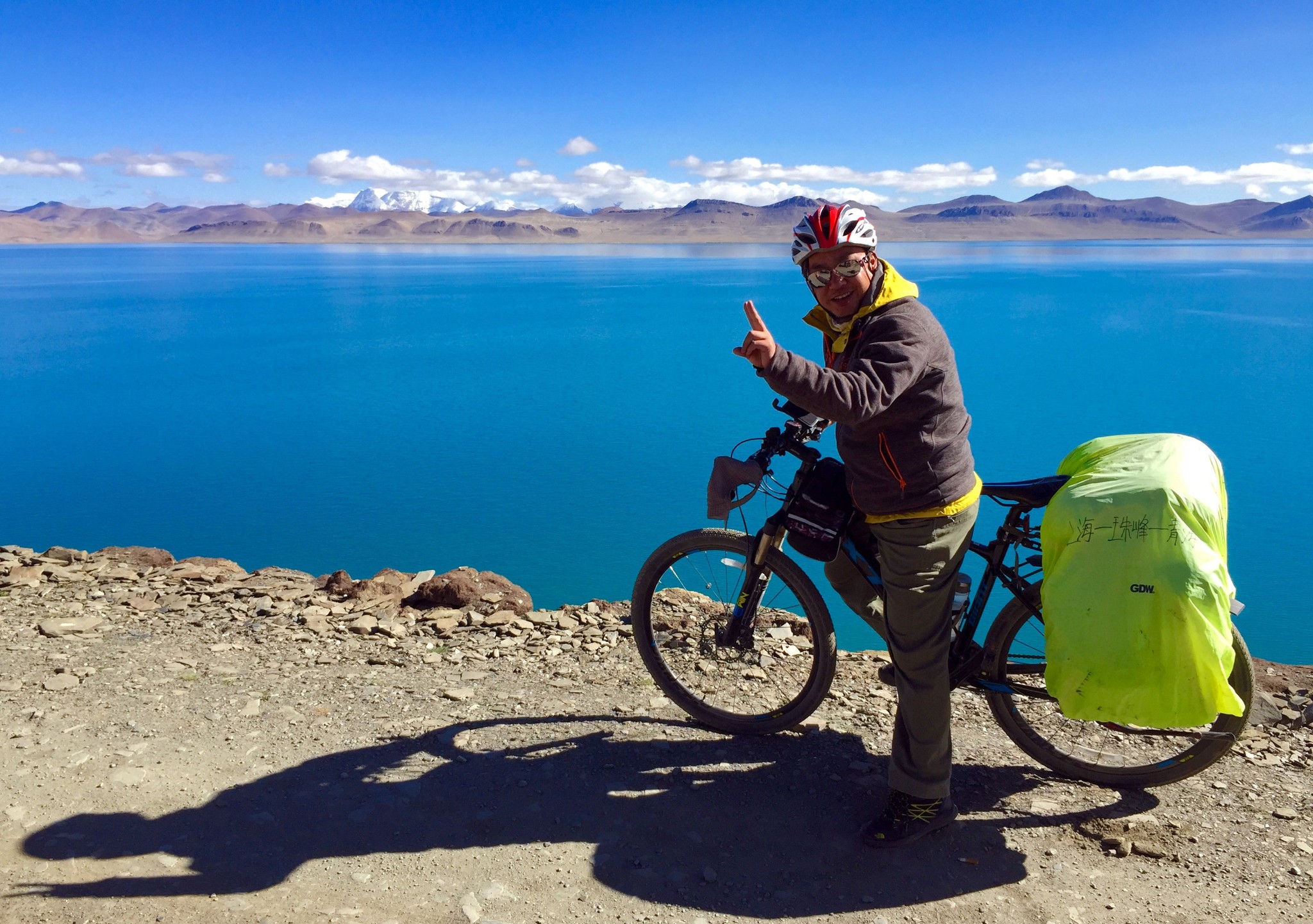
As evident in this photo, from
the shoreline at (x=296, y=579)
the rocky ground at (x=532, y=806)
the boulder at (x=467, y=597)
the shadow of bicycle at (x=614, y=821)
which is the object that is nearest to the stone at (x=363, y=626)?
the shoreline at (x=296, y=579)

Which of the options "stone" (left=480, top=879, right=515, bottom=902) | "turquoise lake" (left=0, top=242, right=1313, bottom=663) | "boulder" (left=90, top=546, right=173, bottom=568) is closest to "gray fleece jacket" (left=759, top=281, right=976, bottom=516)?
"stone" (left=480, top=879, right=515, bottom=902)

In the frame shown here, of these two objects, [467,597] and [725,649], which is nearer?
[725,649]

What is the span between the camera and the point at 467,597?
14.9 ft

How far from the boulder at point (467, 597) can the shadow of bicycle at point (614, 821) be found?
4.22ft

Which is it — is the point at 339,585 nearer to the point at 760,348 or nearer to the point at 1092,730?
the point at 760,348

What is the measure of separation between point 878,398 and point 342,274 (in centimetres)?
6820

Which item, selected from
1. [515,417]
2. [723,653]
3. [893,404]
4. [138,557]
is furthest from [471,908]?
[515,417]

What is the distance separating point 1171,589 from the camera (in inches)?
86.0

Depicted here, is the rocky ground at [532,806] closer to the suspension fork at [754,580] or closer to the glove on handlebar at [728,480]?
the suspension fork at [754,580]

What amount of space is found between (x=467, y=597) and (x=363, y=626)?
531 millimetres

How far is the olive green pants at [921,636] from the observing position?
2.59 m

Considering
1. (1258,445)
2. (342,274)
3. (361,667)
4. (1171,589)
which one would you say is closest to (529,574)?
(361,667)

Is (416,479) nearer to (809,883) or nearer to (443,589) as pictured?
(443,589)

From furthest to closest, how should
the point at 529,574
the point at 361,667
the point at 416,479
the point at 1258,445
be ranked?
the point at 1258,445 < the point at 416,479 < the point at 529,574 < the point at 361,667
